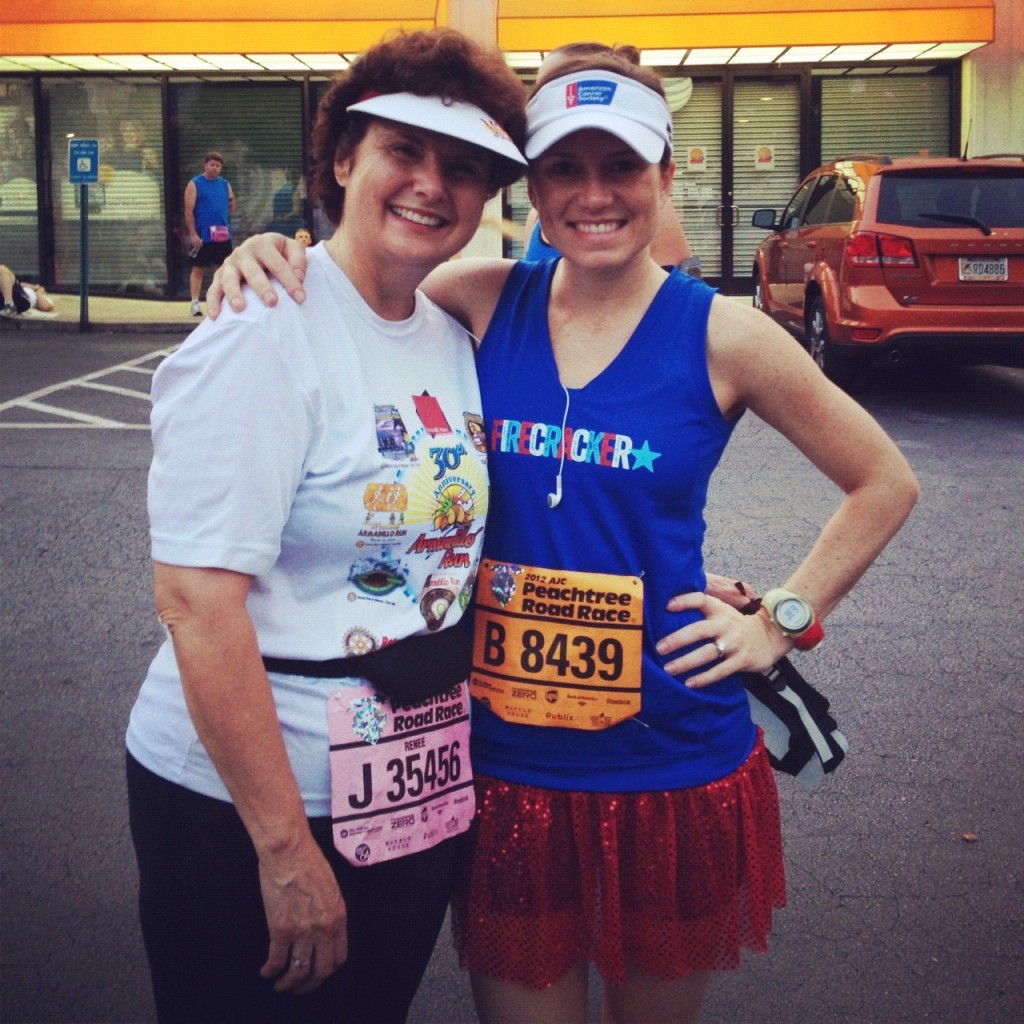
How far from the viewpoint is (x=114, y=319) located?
16.6m

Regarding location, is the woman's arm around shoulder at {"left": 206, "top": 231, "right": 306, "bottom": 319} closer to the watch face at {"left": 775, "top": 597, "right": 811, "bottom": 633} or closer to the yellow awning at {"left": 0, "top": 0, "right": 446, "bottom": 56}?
the watch face at {"left": 775, "top": 597, "right": 811, "bottom": 633}

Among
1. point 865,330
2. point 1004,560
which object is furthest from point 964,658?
point 865,330

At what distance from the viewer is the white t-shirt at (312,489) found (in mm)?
1624

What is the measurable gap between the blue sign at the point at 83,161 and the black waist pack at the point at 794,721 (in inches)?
574

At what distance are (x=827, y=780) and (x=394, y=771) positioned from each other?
2.35 m

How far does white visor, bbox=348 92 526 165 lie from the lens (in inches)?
72.2

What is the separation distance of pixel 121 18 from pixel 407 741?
18.0 meters

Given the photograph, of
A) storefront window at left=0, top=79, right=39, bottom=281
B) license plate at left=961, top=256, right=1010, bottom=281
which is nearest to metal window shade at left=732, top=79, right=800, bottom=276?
license plate at left=961, top=256, right=1010, bottom=281

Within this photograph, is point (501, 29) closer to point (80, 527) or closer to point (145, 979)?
point (80, 527)

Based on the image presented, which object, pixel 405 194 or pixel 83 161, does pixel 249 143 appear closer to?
pixel 83 161

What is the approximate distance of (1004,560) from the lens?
19.3 ft

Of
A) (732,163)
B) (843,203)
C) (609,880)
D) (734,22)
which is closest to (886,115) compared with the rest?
(732,163)

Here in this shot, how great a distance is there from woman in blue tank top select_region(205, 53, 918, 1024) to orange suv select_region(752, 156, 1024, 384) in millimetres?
7412

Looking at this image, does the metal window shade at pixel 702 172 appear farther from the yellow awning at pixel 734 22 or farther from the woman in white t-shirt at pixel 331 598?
the woman in white t-shirt at pixel 331 598
